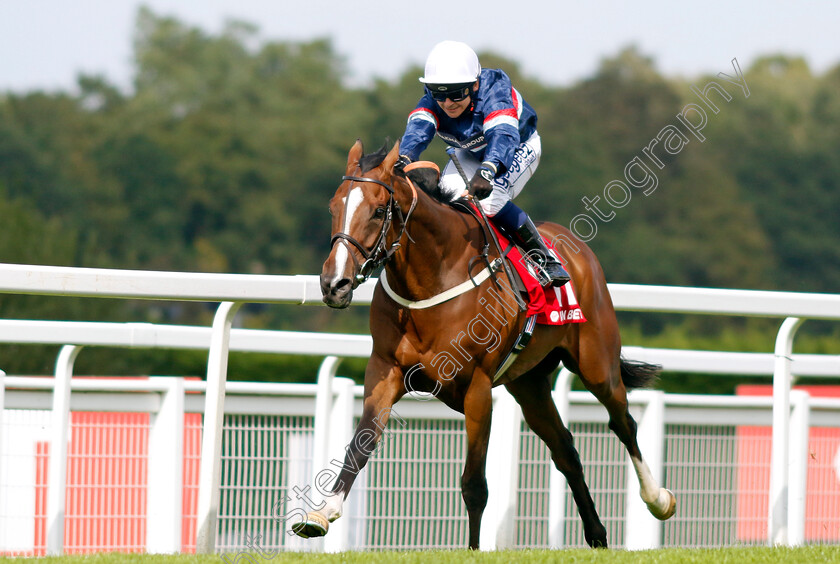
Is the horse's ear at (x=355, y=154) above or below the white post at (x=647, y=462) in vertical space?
above

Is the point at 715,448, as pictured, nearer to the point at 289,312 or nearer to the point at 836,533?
the point at 836,533

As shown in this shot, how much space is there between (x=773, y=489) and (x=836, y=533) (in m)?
1.57

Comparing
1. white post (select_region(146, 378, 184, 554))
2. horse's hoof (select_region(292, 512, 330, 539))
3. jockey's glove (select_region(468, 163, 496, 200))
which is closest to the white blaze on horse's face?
jockey's glove (select_region(468, 163, 496, 200))

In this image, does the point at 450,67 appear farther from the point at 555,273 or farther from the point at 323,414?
the point at 323,414

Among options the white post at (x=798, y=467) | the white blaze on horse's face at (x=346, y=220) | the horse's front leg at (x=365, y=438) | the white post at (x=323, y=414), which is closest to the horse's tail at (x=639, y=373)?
the white post at (x=798, y=467)

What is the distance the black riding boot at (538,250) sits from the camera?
15.5ft

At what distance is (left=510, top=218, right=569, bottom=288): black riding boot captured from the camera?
474 centimetres

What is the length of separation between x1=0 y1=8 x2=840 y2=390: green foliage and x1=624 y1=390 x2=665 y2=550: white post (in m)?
37.4

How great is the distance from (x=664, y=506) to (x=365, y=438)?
1.71 metres

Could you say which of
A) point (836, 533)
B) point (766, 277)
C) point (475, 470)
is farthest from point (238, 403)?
point (766, 277)

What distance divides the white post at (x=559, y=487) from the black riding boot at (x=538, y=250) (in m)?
0.68

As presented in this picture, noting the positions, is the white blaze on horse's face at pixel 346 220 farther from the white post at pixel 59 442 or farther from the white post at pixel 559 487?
the white post at pixel 559 487

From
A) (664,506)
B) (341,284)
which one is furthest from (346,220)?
(664,506)

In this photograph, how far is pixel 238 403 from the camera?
5125 mm
